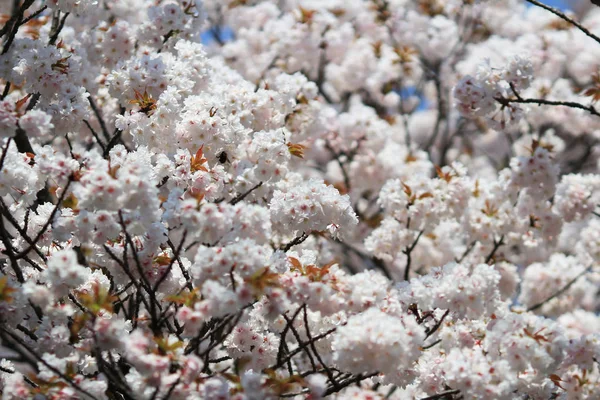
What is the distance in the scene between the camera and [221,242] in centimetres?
377

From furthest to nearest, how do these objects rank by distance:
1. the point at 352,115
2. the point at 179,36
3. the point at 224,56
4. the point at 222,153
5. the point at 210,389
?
the point at 224,56 → the point at 352,115 → the point at 179,36 → the point at 222,153 → the point at 210,389

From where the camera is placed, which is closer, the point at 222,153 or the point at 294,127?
the point at 222,153

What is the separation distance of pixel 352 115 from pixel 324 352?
13.9 ft

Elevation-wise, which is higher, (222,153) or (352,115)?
(352,115)

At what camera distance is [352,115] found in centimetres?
867

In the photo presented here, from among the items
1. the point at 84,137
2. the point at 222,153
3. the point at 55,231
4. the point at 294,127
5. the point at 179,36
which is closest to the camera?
the point at 55,231

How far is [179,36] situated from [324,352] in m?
3.09

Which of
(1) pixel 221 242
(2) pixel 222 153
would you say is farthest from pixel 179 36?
(1) pixel 221 242

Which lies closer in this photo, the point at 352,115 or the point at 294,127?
the point at 294,127

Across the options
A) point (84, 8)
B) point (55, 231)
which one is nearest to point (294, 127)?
point (84, 8)

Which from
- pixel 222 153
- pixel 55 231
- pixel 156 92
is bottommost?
pixel 55 231

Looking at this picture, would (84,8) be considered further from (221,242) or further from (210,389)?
(210,389)

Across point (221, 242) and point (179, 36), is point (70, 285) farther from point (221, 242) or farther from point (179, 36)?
point (179, 36)

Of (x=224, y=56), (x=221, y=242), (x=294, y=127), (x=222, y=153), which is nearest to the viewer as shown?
(x=221, y=242)
